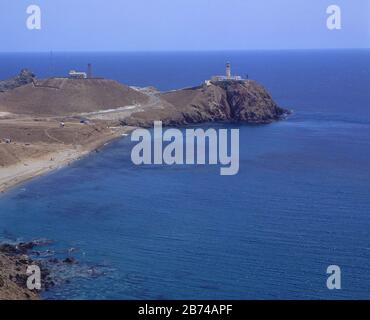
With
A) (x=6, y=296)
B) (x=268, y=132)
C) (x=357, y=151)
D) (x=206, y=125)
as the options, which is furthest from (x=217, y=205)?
(x=206, y=125)

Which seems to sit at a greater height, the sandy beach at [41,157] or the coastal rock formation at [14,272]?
the sandy beach at [41,157]
